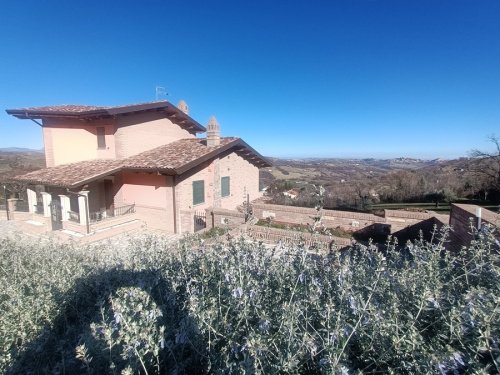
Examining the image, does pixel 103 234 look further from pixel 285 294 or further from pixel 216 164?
pixel 285 294

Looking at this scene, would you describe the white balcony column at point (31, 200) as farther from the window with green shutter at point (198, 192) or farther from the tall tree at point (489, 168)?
the tall tree at point (489, 168)

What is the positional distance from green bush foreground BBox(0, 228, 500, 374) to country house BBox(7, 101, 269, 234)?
836cm

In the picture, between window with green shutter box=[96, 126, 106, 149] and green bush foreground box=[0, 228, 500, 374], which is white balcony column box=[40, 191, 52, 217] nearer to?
window with green shutter box=[96, 126, 106, 149]

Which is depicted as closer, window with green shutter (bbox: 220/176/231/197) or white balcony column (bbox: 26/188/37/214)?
white balcony column (bbox: 26/188/37/214)

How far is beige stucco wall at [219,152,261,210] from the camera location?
1500cm

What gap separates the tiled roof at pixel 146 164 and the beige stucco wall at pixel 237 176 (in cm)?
75

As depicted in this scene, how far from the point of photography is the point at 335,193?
21.2 meters

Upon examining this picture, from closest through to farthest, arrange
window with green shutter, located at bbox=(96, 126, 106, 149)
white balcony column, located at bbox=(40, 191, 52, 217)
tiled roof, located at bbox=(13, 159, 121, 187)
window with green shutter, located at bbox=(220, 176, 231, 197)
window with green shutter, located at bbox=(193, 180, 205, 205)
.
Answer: tiled roof, located at bbox=(13, 159, 121, 187) < white balcony column, located at bbox=(40, 191, 52, 217) < window with green shutter, located at bbox=(193, 180, 205, 205) < window with green shutter, located at bbox=(96, 126, 106, 149) < window with green shutter, located at bbox=(220, 176, 231, 197)

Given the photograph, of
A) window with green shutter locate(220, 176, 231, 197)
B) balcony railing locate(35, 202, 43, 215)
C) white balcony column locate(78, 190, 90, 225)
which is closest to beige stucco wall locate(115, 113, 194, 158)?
white balcony column locate(78, 190, 90, 225)

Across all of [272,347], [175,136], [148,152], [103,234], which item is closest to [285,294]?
[272,347]

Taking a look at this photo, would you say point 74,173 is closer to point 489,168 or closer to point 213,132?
point 213,132

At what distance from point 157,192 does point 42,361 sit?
10089mm

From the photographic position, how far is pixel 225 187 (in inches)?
595

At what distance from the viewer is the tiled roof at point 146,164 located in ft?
37.6
